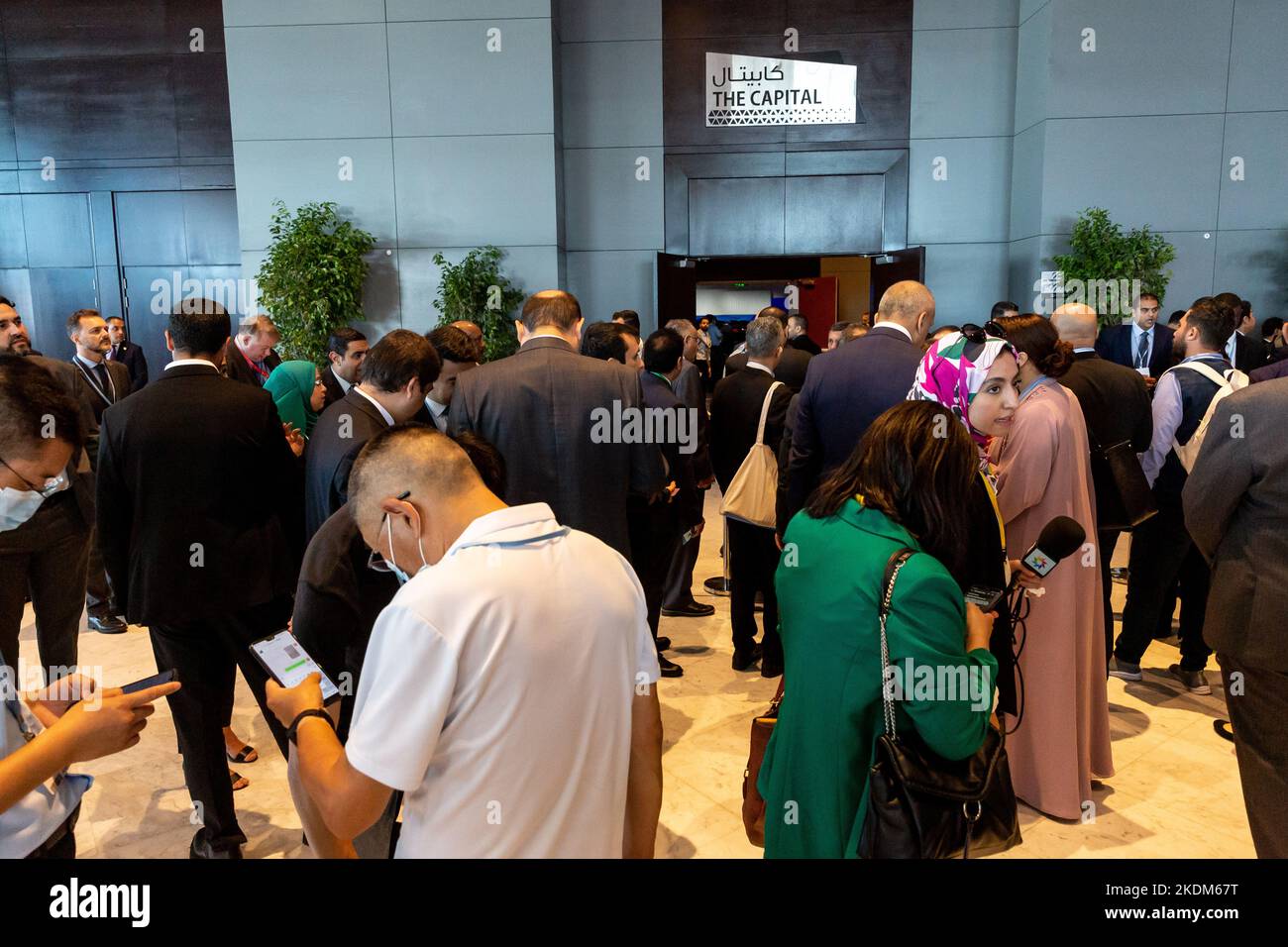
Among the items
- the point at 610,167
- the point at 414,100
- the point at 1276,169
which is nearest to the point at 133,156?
the point at 414,100

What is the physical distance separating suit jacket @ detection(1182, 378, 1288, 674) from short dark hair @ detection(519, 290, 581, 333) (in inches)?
81.3

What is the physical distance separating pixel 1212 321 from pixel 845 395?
169 cm

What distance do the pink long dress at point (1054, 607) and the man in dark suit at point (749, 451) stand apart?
4.30 feet

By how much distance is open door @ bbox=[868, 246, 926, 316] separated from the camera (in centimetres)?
945

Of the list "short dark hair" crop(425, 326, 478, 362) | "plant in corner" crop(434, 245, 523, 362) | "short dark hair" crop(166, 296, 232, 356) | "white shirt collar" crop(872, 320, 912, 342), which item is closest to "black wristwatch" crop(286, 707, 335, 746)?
"short dark hair" crop(166, 296, 232, 356)

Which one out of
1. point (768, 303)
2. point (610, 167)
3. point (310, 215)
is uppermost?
point (610, 167)

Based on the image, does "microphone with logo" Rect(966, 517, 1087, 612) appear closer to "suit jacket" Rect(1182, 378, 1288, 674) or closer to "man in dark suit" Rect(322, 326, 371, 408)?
"suit jacket" Rect(1182, 378, 1288, 674)

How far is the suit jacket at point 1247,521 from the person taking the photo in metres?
2.13

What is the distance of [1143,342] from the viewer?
7.71 meters

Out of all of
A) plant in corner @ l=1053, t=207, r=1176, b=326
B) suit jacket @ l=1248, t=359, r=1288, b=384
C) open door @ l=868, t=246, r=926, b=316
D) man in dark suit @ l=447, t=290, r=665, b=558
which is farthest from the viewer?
open door @ l=868, t=246, r=926, b=316

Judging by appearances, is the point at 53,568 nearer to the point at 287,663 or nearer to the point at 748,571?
the point at 287,663

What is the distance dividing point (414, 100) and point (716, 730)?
7950mm

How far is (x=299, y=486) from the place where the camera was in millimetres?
2984
